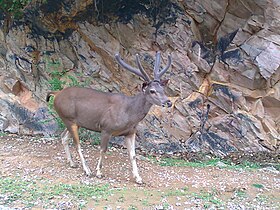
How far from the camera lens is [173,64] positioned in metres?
9.30

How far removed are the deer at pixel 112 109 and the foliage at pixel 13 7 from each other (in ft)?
9.95

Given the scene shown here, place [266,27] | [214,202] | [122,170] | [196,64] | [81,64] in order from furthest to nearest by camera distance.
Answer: [81,64] < [196,64] < [266,27] < [122,170] < [214,202]

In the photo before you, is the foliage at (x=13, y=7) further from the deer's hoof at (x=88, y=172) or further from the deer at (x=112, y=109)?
the deer's hoof at (x=88, y=172)

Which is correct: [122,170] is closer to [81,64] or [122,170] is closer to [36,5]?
[81,64]

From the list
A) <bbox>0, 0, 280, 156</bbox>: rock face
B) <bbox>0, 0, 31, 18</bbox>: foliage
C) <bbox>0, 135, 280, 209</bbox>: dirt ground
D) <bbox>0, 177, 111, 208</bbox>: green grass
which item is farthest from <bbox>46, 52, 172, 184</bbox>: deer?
<bbox>0, 0, 31, 18</bbox>: foliage

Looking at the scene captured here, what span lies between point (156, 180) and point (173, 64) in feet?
10.7

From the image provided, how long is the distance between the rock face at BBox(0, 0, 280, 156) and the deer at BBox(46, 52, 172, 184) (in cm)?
201

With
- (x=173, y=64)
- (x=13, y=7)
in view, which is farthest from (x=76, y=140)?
(x=13, y=7)

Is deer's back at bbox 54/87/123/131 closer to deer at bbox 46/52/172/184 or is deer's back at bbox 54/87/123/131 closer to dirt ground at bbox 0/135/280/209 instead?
deer at bbox 46/52/172/184

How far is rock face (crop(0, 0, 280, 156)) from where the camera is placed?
29.0 feet

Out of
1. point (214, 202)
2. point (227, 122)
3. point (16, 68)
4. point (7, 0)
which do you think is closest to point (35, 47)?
point (16, 68)

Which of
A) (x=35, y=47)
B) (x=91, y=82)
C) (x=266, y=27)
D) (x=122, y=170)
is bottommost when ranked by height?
(x=122, y=170)

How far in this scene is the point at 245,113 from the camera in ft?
29.2

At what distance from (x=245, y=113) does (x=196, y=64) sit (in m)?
1.48
